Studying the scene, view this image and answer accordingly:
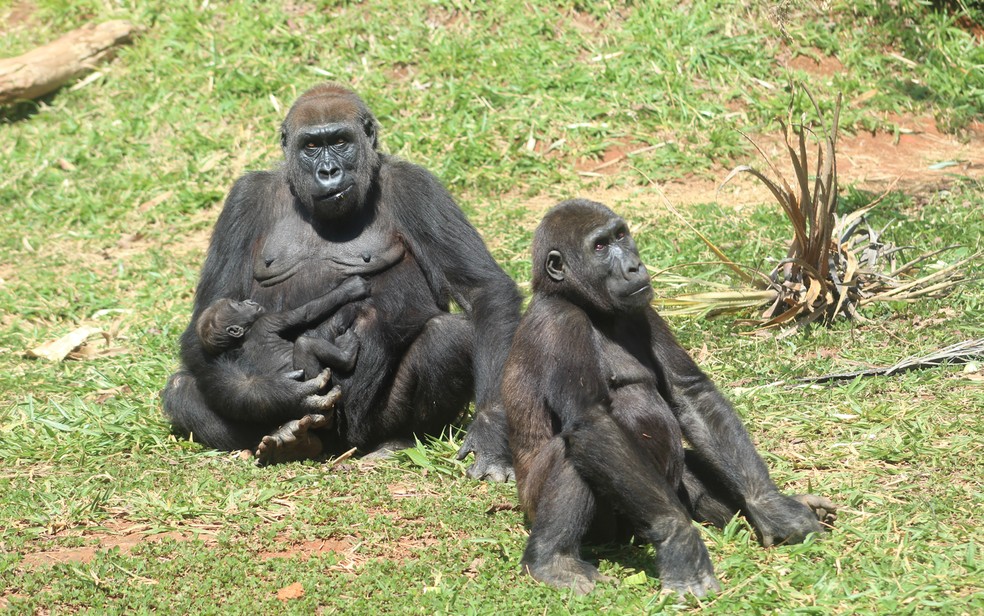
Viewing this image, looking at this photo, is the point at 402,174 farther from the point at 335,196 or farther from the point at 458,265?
the point at 458,265

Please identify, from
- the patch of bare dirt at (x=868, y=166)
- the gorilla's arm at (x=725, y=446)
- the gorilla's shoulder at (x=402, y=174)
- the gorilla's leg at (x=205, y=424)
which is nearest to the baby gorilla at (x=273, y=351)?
the gorilla's leg at (x=205, y=424)

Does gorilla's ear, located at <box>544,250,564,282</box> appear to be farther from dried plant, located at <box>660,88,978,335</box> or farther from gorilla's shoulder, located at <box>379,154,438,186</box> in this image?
dried plant, located at <box>660,88,978,335</box>

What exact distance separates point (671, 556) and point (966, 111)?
27.5 ft

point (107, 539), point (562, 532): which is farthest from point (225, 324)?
point (562, 532)

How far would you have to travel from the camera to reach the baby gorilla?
20.0 ft

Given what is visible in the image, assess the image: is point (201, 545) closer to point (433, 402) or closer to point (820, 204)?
point (433, 402)

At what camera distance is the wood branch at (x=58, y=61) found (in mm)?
12539

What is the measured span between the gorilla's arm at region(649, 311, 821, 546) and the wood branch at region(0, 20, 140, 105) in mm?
9769

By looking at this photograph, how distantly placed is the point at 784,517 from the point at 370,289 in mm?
2723

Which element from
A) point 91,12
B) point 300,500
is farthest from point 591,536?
point 91,12

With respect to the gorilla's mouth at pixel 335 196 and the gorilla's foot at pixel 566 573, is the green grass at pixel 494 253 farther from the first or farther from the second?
the gorilla's mouth at pixel 335 196

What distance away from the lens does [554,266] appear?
4.78 metres

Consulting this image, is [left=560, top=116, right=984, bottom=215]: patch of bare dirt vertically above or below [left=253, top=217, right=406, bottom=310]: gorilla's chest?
below

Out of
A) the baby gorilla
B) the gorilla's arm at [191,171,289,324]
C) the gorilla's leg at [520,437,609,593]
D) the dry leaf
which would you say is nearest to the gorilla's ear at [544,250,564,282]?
the gorilla's leg at [520,437,609,593]
